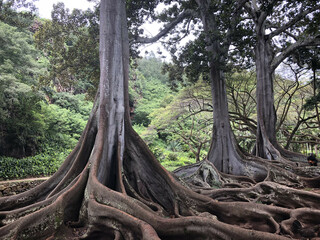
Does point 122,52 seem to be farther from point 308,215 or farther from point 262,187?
point 308,215

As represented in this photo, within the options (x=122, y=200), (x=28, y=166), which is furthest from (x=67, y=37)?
(x=28, y=166)

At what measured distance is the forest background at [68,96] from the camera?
8602mm

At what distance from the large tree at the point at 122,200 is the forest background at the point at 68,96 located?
4.23 m

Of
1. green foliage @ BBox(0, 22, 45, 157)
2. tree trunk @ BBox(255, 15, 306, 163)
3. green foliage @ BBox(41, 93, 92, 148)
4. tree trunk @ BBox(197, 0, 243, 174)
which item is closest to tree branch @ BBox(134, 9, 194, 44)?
tree trunk @ BBox(197, 0, 243, 174)

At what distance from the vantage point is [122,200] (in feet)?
10.1

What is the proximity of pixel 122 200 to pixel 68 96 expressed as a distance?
2113cm

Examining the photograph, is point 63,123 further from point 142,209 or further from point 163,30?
point 142,209

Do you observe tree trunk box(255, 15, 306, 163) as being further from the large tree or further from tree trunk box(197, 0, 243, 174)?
the large tree

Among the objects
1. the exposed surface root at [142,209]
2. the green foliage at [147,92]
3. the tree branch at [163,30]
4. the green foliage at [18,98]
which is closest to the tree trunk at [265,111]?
the tree branch at [163,30]

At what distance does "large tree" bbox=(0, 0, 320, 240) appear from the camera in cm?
272

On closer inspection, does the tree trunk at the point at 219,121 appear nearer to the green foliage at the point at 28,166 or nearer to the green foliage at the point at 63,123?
the green foliage at the point at 28,166

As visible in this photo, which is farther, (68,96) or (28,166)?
(68,96)

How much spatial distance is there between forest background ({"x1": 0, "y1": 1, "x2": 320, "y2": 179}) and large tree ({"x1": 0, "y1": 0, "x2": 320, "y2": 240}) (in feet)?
13.9

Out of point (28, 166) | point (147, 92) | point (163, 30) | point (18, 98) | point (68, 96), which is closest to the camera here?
point (163, 30)
